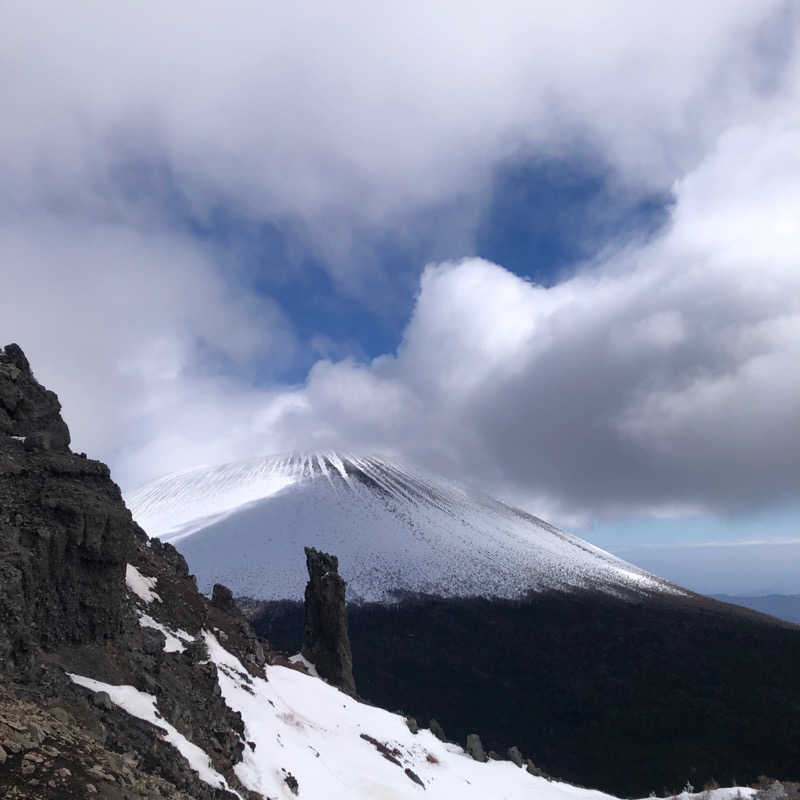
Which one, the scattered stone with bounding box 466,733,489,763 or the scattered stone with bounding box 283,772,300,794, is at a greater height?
the scattered stone with bounding box 283,772,300,794

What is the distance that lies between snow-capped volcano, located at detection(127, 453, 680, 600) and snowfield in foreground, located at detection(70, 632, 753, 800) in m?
70.1

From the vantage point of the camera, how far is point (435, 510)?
149 meters

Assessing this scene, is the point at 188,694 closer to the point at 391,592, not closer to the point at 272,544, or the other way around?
the point at 391,592

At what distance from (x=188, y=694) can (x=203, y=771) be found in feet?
10.7

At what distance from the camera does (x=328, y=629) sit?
44188 millimetres

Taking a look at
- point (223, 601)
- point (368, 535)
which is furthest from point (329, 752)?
point (368, 535)

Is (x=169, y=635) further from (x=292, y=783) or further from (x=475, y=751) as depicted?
(x=475, y=751)

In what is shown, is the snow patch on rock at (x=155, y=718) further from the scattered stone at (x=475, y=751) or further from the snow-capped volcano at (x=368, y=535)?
the snow-capped volcano at (x=368, y=535)

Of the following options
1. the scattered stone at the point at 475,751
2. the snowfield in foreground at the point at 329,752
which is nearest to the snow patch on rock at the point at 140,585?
the snowfield in foreground at the point at 329,752

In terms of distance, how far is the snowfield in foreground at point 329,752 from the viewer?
53.1ft

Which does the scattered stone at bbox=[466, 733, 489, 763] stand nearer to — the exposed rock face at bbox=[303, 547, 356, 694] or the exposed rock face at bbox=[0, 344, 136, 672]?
the exposed rock face at bbox=[303, 547, 356, 694]

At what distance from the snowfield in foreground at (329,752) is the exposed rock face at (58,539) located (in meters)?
1.77

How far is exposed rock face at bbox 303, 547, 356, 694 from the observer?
42.7 metres

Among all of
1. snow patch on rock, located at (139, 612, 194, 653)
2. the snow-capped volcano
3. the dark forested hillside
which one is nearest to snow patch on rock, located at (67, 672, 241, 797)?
snow patch on rock, located at (139, 612, 194, 653)
